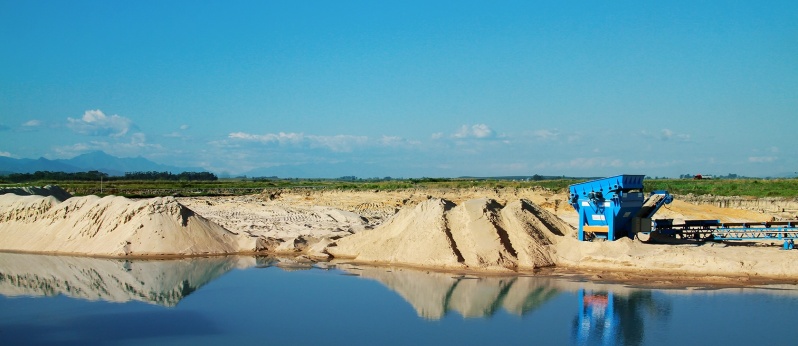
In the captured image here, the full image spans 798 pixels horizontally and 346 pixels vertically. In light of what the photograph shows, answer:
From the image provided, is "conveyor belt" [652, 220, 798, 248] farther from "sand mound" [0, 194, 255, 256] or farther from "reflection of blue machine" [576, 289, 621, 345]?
"sand mound" [0, 194, 255, 256]

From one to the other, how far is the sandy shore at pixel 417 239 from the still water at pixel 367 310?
1.36 m

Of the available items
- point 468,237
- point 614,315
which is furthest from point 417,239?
point 614,315

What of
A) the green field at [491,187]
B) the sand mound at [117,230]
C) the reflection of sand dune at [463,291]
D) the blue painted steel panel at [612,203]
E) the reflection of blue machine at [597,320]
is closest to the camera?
the reflection of blue machine at [597,320]

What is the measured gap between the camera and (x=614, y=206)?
18.4 meters

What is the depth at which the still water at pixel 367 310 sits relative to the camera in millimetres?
11789

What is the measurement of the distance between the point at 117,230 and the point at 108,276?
5.33 m

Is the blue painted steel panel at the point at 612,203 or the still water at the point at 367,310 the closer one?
the still water at the point at 367,310

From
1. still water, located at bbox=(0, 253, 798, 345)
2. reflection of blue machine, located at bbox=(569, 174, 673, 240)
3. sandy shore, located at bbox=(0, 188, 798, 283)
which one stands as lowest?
still water, located at bbox=(0, 253, 798, 345)

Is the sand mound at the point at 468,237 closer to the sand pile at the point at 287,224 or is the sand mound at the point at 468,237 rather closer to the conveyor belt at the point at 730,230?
the sand pile at the point at 287,224

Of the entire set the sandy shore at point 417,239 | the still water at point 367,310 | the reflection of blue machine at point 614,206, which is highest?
the reflection of blue machine at point 614,206

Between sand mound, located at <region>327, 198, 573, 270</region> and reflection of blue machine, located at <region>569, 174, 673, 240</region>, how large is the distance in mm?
1491

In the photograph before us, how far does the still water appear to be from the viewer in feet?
38.7

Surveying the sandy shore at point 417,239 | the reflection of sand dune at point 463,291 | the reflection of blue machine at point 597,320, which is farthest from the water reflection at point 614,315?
the sandy shore at point 417,239

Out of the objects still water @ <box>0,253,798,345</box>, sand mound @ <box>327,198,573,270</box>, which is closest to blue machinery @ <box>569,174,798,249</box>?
sand mound @ <box>327,198,573,270</box>
